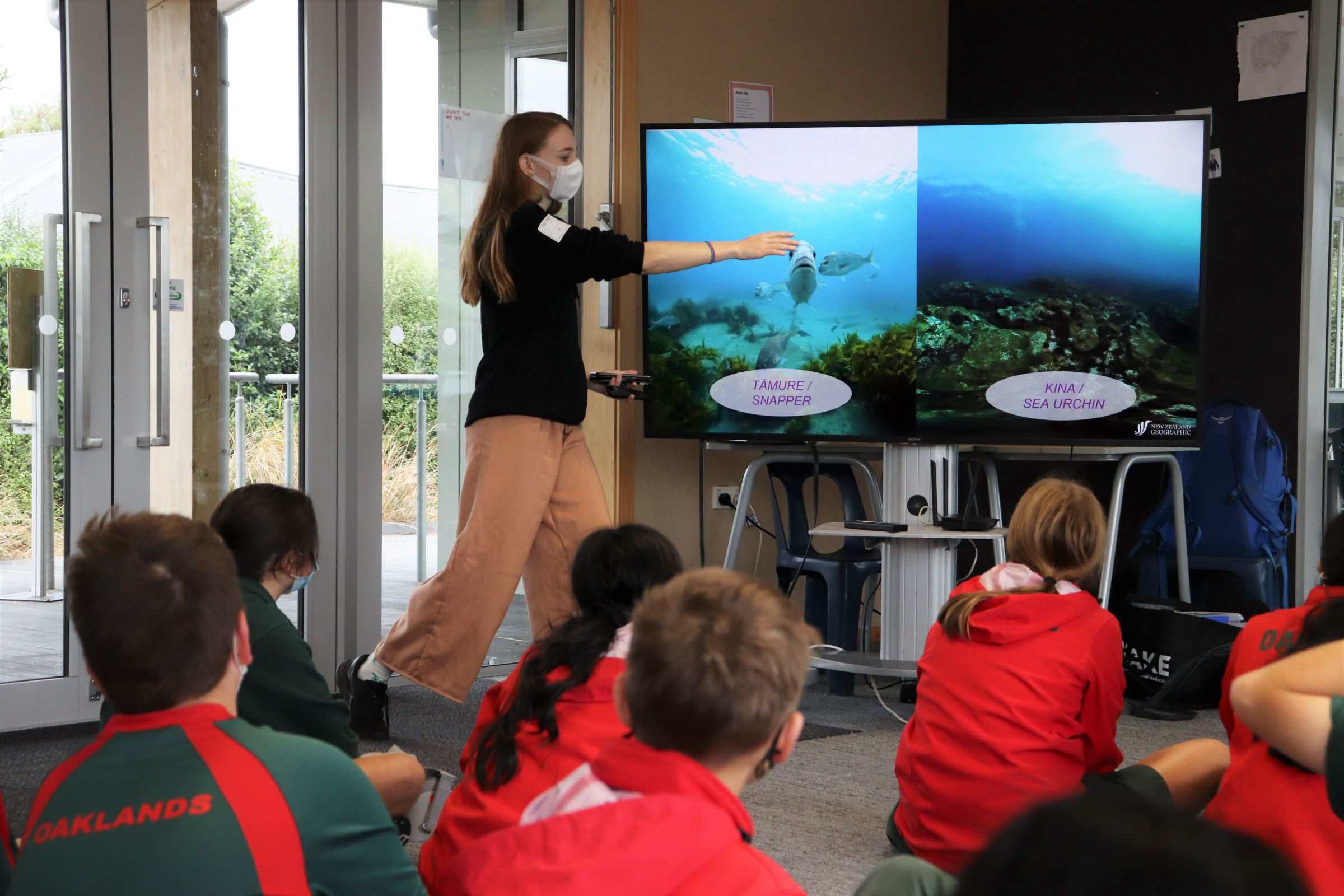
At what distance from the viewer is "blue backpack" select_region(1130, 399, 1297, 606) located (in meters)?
3.74

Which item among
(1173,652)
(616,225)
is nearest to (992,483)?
(1173,652)

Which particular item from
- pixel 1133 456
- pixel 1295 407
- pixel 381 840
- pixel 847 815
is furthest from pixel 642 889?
pixel 1295 407

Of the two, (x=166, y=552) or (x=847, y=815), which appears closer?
(x=166, y=552)

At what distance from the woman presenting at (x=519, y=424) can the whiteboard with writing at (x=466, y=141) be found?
769 mm

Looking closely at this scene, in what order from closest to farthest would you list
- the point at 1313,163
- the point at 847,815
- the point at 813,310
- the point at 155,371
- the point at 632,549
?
the point at 632,549
the point at 847,815
the point at 155,371
the point at 813,310
the point at 1313,163

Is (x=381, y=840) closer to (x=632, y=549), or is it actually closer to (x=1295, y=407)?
(x=632, y=549)

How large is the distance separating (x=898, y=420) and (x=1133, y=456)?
0.68m

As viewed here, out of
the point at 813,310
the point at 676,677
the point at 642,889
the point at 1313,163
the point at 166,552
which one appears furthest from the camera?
the point at 1313,163

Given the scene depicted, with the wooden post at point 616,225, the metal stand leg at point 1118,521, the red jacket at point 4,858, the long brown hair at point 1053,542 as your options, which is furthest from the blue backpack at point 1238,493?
the red jacket at point 4,858

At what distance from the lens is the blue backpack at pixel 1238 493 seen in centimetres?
374

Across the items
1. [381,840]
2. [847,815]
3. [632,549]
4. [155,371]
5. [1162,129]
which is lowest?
[847,815]

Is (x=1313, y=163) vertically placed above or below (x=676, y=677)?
above

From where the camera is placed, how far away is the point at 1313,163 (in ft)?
12.6

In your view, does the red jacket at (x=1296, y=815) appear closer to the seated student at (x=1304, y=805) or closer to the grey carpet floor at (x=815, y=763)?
the seated student at (x=1304, y=805)
